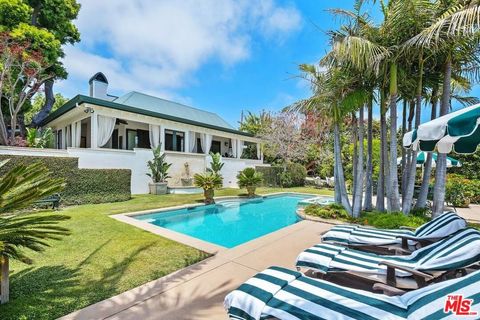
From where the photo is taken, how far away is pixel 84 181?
40.4 feet

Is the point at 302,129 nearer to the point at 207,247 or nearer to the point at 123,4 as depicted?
the point at 123,4

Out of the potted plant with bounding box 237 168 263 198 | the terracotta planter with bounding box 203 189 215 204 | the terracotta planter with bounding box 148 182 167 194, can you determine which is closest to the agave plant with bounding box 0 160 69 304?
the terracotta planter with bounding box 203 189 215 204

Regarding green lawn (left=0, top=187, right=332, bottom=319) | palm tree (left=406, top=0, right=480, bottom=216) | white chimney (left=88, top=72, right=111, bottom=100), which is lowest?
green lawn (left=0, top=187, right=332, bottom=319)

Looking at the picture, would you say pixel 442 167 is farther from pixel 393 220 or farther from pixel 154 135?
pixel 154 135

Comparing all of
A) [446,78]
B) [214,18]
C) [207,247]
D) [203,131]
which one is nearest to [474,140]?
[446,78]

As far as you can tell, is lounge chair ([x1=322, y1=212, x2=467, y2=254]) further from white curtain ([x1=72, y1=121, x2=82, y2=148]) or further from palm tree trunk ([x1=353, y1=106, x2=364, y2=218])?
white curtain ([x1=72, y1=121, x2=82, y2=148])

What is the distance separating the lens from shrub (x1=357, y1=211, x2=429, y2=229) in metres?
7.77

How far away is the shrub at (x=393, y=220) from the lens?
7766 mm

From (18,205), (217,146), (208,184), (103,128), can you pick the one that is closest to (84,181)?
(103,128)

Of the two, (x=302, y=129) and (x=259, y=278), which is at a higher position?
(x=302, y=129)

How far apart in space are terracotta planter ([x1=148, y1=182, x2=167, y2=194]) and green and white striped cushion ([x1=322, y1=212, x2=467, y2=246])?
42.4 feet

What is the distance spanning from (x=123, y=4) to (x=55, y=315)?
1320 centimetres

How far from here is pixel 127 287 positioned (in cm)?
420

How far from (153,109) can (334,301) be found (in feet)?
75.0
